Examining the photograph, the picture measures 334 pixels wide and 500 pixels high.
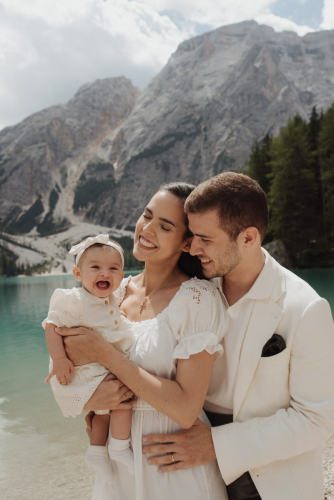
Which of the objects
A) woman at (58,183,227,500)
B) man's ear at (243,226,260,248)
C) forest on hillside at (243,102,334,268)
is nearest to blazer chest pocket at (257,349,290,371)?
woman at (58,183,227,500)

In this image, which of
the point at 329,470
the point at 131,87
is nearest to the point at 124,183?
the point at 131,87

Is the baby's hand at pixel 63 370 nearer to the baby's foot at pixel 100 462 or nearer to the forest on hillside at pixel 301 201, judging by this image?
the baby's foot at pixel 100 462

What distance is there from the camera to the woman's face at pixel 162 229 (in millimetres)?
2367

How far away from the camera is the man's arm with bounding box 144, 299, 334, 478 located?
1.62 metres

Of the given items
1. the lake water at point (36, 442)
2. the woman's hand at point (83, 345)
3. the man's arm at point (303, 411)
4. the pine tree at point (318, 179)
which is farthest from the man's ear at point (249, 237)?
the pine tree at point (318, 179)

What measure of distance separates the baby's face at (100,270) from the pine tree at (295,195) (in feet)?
93.0

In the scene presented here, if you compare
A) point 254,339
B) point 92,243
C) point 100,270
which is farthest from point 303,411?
point 92,243

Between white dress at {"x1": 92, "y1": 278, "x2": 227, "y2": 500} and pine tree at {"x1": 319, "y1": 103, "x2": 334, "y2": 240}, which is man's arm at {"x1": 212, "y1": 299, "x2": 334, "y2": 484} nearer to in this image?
white dress at {"x1": 92, "y1": 278, "x2": 227, "y2": 500}

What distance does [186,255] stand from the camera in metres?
2.61

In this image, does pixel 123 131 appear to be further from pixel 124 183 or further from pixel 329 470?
pixel 329 470

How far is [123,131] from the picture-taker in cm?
15788

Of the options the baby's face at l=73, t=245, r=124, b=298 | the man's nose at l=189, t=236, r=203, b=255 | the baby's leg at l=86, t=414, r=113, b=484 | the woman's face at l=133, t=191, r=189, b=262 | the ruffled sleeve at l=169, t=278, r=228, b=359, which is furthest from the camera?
the woman's face at l=133, t=191, r=189, b=262

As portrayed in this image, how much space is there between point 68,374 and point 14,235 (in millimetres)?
157548

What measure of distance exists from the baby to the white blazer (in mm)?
592
